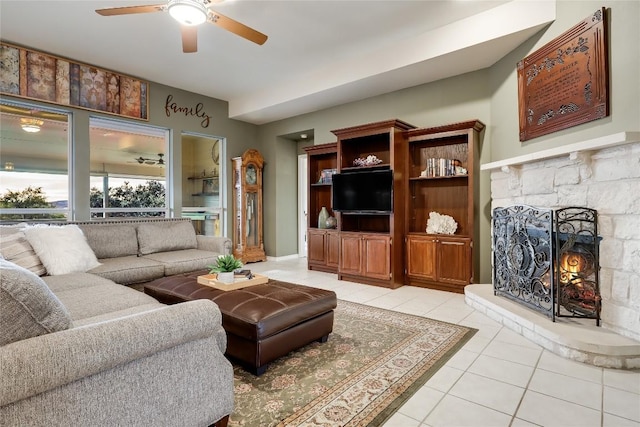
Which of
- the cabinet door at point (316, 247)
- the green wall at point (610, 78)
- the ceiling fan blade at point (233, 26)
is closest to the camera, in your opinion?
the green wall at point (610, 78)

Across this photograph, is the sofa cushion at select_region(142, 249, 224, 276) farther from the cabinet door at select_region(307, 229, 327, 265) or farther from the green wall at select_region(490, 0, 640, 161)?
the green wall at select_region(490, 0, 640, 161)

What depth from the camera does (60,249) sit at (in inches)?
123

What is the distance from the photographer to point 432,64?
13.5 feet

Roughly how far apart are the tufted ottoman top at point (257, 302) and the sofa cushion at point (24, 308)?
1083mm

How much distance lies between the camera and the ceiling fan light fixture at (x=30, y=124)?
4.46 metres

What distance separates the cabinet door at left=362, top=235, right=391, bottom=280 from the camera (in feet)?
14.8

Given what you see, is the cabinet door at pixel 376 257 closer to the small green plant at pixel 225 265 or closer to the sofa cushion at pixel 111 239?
the small green plant at pixel 225 265

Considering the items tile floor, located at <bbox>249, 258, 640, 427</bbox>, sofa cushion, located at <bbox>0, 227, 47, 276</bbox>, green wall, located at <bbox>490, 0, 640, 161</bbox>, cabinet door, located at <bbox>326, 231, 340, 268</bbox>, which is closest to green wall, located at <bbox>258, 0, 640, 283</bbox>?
green wall, located at <bbox>490, 0, 640, 161</bbox>

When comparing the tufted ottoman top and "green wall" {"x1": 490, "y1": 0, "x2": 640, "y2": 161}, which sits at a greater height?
"green wall" {"x1": 490, "y1": 0, "x2": 640, "y2": 161}

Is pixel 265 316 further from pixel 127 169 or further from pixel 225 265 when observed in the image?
pixel 127 169

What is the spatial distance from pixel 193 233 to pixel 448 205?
354 centimetres

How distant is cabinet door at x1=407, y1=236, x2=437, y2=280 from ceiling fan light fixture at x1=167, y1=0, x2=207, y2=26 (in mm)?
3480

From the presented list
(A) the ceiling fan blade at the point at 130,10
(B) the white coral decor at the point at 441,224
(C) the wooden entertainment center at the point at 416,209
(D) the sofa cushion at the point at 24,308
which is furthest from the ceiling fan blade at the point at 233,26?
(B) the white coral decor at the point at 441,224

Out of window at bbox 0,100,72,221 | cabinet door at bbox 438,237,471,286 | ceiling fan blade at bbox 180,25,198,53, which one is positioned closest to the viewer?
ceiling fan blade at bbox 180,25,198,53
